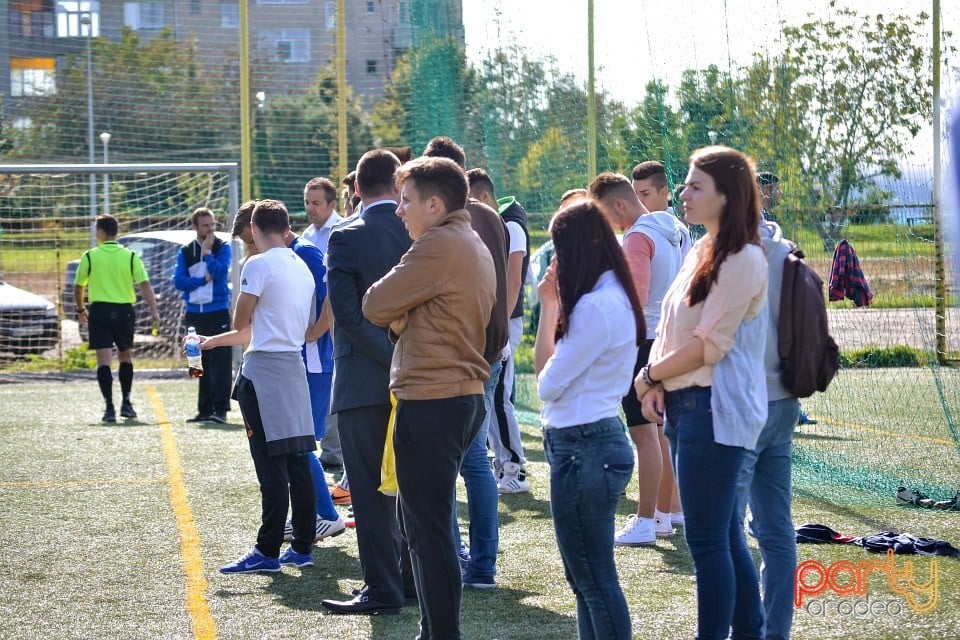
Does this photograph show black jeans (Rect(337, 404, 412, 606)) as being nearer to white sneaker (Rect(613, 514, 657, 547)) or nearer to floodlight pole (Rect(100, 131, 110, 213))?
white sneaker (Rect(613, 514, 657, 547))

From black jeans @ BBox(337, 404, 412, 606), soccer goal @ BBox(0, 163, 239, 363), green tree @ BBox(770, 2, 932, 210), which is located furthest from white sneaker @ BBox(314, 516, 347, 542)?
soccer goal @ BBox(0, 163, 239, 363)

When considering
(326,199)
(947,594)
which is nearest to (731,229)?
(947,594)

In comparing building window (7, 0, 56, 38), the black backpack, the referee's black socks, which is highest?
building window (7, 0, 56, 38)

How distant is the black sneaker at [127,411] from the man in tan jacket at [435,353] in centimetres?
792

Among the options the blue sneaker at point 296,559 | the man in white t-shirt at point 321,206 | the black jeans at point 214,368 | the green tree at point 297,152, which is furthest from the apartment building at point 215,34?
the blue sneaker at point 296,559

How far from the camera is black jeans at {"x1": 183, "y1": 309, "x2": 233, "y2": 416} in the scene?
37.2 ft

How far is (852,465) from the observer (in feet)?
26.5

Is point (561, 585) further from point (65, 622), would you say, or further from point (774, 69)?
point (774, 69)

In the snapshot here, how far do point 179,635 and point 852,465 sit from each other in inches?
198

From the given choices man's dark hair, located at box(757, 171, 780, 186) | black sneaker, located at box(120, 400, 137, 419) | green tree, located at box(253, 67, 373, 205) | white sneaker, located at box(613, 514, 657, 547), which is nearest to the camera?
white sneaker, located at box(613, 514, 657, 547)

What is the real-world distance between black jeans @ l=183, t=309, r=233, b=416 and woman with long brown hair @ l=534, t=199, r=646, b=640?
8.13 m

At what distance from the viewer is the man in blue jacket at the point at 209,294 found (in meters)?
11.4

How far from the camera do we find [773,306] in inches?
155

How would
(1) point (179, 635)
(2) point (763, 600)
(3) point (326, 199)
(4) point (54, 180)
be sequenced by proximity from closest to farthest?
(2) point (763, 600) < (1) point (179, 635) < (3) point (326, 199) < (4) point (54, 180)
